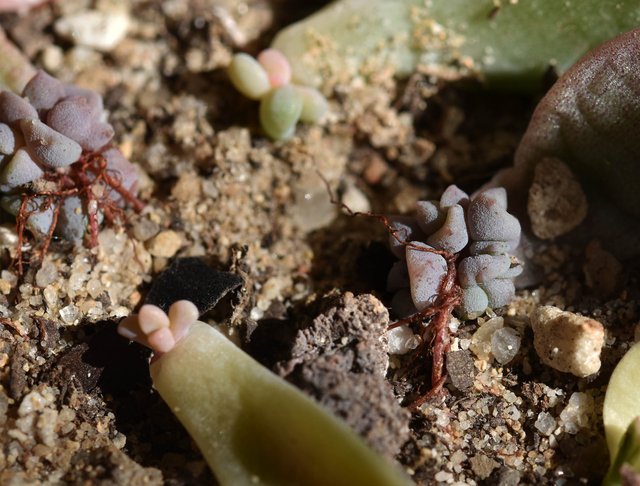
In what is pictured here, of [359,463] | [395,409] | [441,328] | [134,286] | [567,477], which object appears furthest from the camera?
[134,286]

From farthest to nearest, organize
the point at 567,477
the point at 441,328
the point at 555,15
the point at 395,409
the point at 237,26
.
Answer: the point at 237,26 < the point at 555,15 < the point at 441,328 < the point at 567,477 < the point at 395,409

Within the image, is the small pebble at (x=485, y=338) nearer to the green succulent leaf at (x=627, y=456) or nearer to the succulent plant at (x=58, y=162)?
the green succulent leaf at (x=627, y=456)

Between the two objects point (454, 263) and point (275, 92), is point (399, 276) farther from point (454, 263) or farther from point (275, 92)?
point (275, 92)

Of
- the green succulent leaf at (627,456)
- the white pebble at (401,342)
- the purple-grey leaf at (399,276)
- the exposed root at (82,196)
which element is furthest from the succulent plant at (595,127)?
the exposed root at (82,196)

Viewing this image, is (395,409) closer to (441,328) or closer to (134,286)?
(441,328)

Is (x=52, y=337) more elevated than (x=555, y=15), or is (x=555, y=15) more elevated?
(x=555, y=15)

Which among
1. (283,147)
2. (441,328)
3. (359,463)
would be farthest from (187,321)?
(283,147)
